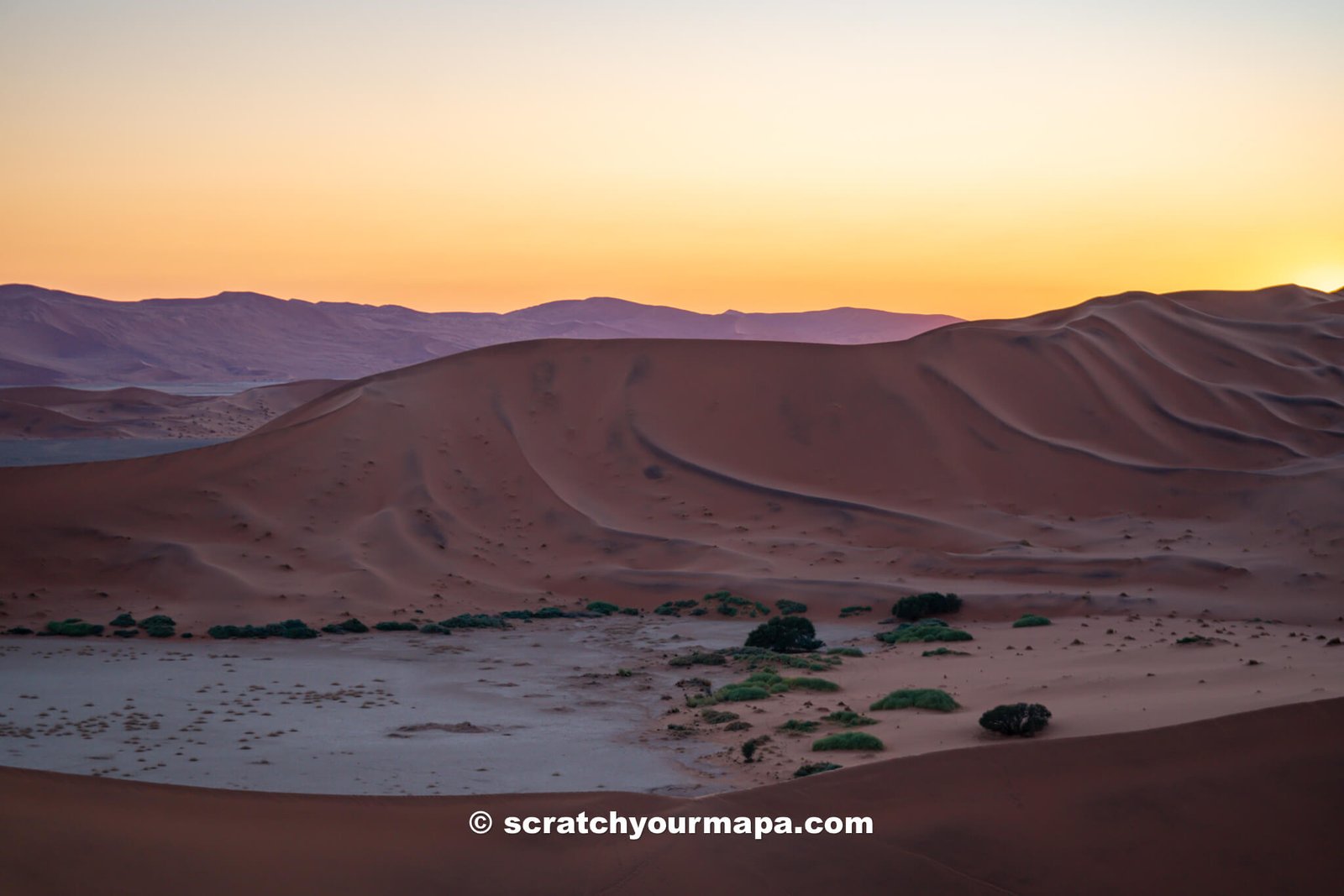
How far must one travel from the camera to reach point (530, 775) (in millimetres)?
10469

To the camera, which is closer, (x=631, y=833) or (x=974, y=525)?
(x=631, y=833)

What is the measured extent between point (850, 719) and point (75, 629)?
1345 cm

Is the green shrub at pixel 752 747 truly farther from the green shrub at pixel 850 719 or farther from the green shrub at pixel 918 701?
the green shrub at pixel 918 701

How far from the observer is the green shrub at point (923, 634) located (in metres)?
17.5

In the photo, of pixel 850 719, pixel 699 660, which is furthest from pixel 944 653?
pixel 850 719

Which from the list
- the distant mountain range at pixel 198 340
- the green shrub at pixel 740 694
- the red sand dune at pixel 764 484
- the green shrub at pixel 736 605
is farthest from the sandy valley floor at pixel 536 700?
the distant mountain range at pixel 198 340

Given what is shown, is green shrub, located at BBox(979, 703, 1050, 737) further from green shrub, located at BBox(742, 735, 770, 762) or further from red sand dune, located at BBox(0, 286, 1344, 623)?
red sand dune, located at BBox(0, 286, 1344, 623)

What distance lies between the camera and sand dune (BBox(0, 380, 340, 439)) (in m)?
56.8

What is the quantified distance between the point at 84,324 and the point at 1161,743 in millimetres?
162029

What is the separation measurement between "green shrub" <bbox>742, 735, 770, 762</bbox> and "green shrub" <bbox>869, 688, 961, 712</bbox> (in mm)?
1617

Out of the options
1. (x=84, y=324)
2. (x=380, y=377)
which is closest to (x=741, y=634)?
(x=380, y=377)

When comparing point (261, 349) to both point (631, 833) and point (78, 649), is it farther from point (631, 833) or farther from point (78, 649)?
point (631, 833)

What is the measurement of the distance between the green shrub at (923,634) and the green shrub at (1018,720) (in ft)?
23.1

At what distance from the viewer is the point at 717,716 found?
12883mm
